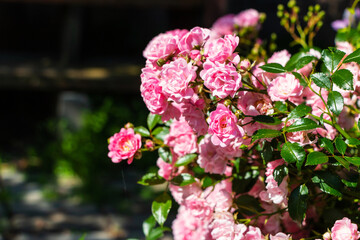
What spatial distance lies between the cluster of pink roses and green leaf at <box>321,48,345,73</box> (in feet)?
0.19

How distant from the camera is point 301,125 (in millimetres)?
861

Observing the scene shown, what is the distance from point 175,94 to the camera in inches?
34.2

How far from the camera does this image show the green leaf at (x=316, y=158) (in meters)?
0.82

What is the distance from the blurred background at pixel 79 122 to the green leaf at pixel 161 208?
60.0 inches

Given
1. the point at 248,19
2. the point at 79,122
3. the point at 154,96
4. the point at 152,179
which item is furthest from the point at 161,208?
the point at 79,122

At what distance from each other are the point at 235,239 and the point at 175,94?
13.0 inches

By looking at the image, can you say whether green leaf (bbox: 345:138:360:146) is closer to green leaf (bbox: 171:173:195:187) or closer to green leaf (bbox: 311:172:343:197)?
green leaf (bbox: 311:172:343:197)

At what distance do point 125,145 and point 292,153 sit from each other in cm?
39

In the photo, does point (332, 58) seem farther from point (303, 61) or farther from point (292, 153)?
point (292, 153)

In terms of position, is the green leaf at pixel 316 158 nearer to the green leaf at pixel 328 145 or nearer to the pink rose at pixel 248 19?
the green leaf at pixel 328 145

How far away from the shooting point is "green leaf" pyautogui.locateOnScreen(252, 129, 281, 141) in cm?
85

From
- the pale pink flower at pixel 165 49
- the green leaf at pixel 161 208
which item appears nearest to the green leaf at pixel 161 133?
the green leaf at pixel 161 208

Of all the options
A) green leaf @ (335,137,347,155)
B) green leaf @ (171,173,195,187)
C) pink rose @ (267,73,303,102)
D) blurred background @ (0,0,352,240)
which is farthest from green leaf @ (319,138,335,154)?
blurred background @ (0,0,352,240)

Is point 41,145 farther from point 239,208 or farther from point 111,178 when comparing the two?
point 239,208
